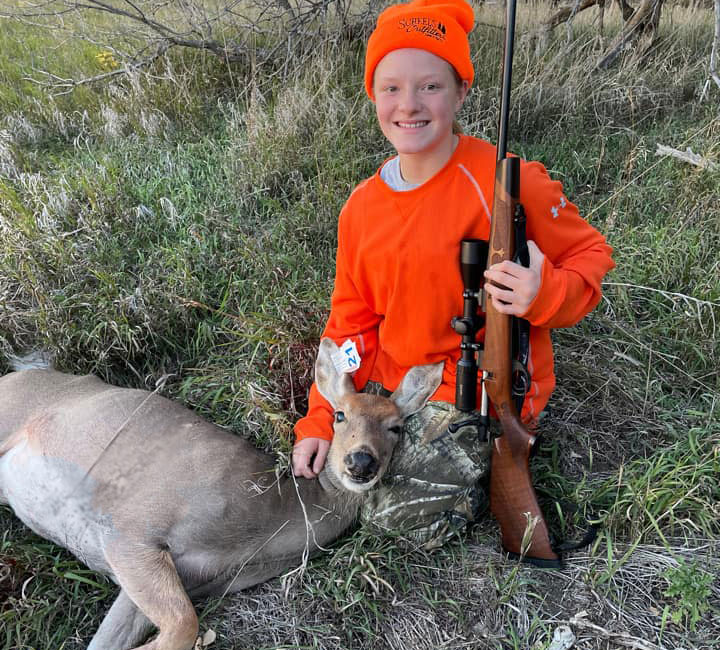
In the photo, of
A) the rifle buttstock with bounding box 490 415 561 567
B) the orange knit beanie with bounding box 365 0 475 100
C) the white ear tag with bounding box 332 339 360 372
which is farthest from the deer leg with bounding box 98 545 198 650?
the orange knit beanie with bounding box 365 0 475 100

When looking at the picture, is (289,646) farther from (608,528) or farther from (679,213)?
(679,213)

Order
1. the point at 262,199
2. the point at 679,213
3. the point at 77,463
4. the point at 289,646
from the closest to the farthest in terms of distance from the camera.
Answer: the point at 289,646, the point at 77,463, the point at 679,213, the point at 262,199

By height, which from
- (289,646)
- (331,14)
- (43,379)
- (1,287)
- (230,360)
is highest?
(331,14)

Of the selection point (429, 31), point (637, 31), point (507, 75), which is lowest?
point (637, 31)

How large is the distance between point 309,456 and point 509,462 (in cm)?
85

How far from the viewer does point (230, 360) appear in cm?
340

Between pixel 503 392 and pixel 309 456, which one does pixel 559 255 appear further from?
pixel 309 456

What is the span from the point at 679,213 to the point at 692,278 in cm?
57

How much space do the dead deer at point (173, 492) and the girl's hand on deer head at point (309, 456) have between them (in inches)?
1.7

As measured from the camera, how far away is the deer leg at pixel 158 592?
2.21 metres

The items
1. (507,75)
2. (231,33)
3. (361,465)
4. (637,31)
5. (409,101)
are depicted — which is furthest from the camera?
(231,33)

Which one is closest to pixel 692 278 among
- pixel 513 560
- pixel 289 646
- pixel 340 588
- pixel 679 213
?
pixel 679 213

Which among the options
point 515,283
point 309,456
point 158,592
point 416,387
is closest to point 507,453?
point 416,387

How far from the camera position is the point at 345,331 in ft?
9.09
